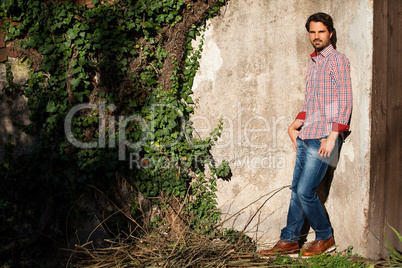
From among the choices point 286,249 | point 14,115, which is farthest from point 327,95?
point 14,115

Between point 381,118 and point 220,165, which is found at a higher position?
point 381,118

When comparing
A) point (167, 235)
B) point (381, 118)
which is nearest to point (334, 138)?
point (381, 118)

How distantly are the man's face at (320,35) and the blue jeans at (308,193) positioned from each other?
922 millimetres

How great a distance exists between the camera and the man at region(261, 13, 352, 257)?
11.3ft

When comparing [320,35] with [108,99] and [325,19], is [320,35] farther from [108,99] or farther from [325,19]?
[108,99]

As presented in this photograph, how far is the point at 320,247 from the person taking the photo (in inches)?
149

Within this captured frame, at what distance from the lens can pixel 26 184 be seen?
4.20 m

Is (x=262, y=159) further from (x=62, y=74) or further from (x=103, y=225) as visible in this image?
(x=62, y=74)

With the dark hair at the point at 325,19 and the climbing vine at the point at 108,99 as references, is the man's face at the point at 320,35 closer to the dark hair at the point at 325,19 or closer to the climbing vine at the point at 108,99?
the dark hair at the point at 325,19

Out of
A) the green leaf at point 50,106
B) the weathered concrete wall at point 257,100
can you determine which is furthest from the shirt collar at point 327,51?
the green leaf at point 50,106

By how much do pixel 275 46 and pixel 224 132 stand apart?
113 centimetres

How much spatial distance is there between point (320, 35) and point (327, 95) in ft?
1.91

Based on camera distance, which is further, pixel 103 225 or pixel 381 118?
pixel 103 225

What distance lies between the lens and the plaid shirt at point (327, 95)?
343 centimetres
